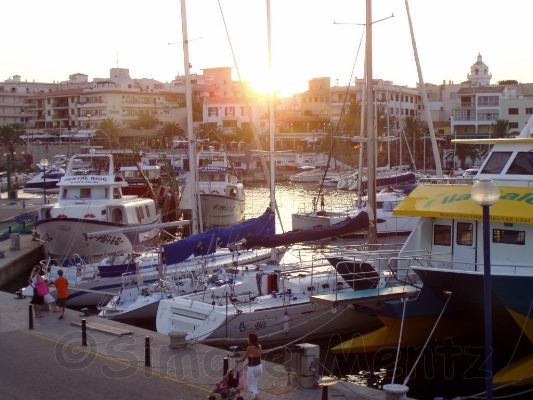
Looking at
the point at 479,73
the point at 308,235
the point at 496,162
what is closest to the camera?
the point at 496,162

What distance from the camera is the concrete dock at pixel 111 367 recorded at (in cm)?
1334

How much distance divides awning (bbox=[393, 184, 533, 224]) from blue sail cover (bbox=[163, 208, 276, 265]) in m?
5.76

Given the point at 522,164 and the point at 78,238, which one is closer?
the point at 522,164

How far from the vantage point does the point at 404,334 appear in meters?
19.7

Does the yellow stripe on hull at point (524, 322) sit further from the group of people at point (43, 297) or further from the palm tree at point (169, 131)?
the palm tree at point (169, 131)

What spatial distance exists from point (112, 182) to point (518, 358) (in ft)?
68.1

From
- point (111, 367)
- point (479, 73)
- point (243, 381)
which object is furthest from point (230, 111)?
point (243, 381)

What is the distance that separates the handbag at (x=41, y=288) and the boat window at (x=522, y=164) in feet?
41.3

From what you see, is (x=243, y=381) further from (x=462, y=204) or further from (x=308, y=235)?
(x=308, y=235)

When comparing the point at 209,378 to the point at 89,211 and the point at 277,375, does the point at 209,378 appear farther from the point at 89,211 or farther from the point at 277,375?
the point at 89,211

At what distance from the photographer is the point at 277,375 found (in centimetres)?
1429

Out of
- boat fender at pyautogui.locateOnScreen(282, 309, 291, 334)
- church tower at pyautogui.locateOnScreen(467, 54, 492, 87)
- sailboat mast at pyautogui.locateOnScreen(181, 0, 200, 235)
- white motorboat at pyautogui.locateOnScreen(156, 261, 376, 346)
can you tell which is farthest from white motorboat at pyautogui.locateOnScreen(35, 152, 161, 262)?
church tower at pyautogui.locateOnScreen(467, 54, 492, 87)

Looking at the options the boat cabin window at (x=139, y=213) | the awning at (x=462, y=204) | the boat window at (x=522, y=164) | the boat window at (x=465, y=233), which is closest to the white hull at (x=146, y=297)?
the awning at (x=462, y=204)

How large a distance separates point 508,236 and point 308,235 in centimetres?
589
